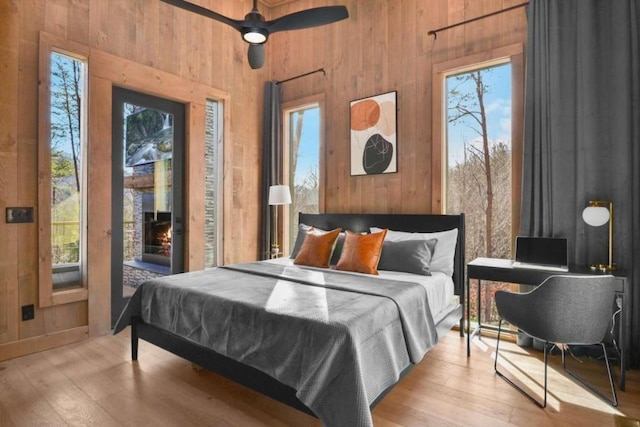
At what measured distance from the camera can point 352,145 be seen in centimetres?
423

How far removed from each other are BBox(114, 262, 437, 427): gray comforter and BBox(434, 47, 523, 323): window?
1.31 metres

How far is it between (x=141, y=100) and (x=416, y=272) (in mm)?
3257

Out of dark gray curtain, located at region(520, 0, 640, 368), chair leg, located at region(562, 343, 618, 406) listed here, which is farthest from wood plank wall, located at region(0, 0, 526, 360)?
chair leg, located at region(562, 343, 618, 406)

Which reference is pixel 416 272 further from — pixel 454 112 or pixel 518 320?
pixel 454 112

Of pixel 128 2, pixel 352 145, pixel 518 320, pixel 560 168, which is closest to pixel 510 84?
pixel 560 168

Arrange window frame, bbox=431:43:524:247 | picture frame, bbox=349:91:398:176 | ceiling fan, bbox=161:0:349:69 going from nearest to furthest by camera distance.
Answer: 1. ceiling fan, bbox=161:0:349:69
2. window frame, bbox=431:43:524:247
3. picture frame, bbox=349:91:398:176

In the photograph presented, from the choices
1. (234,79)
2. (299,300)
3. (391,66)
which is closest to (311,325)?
(299,300)

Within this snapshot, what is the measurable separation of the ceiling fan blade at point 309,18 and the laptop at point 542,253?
2242mm

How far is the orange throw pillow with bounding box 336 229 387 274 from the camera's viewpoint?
310 cm

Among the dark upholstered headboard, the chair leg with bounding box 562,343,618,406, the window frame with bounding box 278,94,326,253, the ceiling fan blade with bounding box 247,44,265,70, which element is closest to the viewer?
the chair leg with bounding box 562,343,618,406

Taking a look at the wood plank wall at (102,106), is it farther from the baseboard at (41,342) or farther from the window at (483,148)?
the window at (483,148)

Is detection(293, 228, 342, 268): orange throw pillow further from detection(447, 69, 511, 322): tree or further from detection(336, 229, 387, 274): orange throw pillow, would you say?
detection(447, 69, 511, 322): tree

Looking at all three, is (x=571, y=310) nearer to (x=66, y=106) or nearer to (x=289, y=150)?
(x=289, y=150)

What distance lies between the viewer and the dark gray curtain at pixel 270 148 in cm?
478
